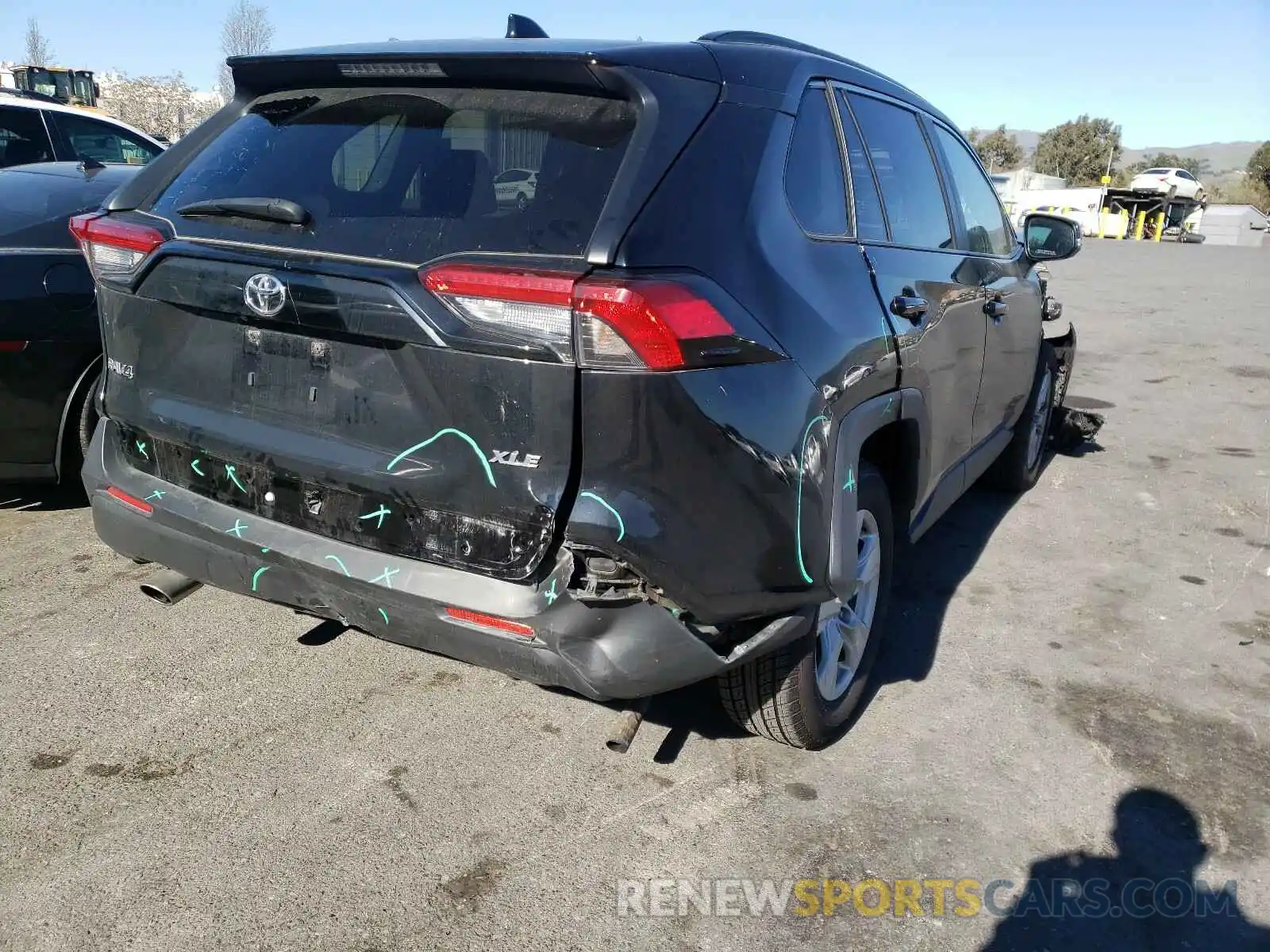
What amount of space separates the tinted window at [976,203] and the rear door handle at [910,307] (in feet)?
3.37

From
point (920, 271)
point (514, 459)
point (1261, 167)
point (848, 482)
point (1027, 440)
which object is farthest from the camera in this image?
point (1261, 167)

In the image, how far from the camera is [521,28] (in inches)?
125

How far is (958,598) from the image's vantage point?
430cm

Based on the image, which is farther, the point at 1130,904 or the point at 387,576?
the point at 1130,904

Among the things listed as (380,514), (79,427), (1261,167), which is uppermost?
(1261,167)

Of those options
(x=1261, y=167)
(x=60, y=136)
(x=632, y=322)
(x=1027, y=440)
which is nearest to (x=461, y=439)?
(x=632, y=322)

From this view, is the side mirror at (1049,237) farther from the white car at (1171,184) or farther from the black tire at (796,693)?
the white car at (1171,184)

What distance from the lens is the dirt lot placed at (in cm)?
240

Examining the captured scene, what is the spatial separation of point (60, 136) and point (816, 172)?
6204 mm

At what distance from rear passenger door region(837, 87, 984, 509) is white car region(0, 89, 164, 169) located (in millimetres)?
4634

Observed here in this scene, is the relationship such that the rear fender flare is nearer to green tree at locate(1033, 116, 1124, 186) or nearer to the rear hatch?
the rear hatch

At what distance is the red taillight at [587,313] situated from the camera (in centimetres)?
205

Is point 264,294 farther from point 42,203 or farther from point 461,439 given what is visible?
point 42,203

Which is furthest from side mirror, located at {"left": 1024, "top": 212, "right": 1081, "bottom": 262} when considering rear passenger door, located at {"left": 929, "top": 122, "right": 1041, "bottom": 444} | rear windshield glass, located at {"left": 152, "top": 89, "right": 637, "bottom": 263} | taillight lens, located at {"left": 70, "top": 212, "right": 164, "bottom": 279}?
taillight lens, located at {"left": 70, "top": 212, "right": 164, "bottom": 279}
